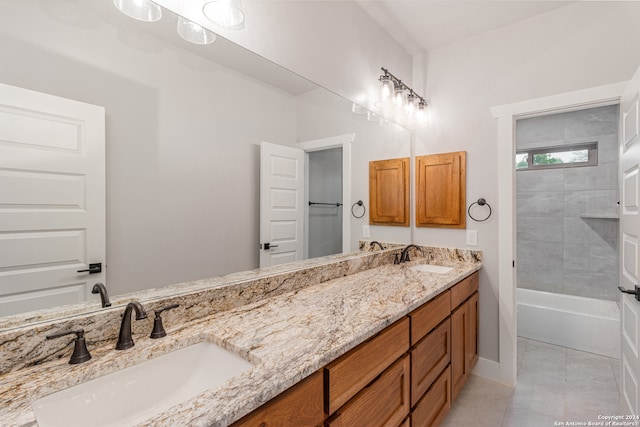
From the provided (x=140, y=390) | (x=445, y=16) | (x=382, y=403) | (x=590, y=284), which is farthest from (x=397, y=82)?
(x=590, y=284)

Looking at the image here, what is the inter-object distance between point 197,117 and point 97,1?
417 mm

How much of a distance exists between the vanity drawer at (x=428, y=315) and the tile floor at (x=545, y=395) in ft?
2.37

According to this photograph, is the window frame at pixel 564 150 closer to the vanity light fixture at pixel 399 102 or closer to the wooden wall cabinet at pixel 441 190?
the wooden wall cabinet at pixel 441 190

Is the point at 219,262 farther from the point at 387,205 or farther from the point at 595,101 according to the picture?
the point at 595,101

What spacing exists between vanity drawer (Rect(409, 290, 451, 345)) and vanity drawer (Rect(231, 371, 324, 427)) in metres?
0.65

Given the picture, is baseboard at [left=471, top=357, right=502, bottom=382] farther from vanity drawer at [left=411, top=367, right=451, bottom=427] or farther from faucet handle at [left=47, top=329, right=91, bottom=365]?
faucet handle at [left=47, top=329, right=91, bottom=365]

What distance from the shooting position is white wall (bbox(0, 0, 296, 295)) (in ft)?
2.71

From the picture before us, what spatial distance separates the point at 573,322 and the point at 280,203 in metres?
2.98

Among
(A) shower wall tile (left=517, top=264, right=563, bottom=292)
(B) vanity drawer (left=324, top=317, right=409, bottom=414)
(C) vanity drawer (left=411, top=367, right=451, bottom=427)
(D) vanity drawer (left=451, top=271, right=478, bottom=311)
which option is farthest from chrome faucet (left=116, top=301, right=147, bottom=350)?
(A) shower wall tile (left=517, top=264, right=563, bottom=292)

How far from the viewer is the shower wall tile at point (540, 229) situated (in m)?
3.49

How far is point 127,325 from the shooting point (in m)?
0.92

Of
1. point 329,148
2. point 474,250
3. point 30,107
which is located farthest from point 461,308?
point 30,107

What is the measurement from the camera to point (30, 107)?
79cm

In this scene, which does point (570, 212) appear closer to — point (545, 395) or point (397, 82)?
point (545, 395)
